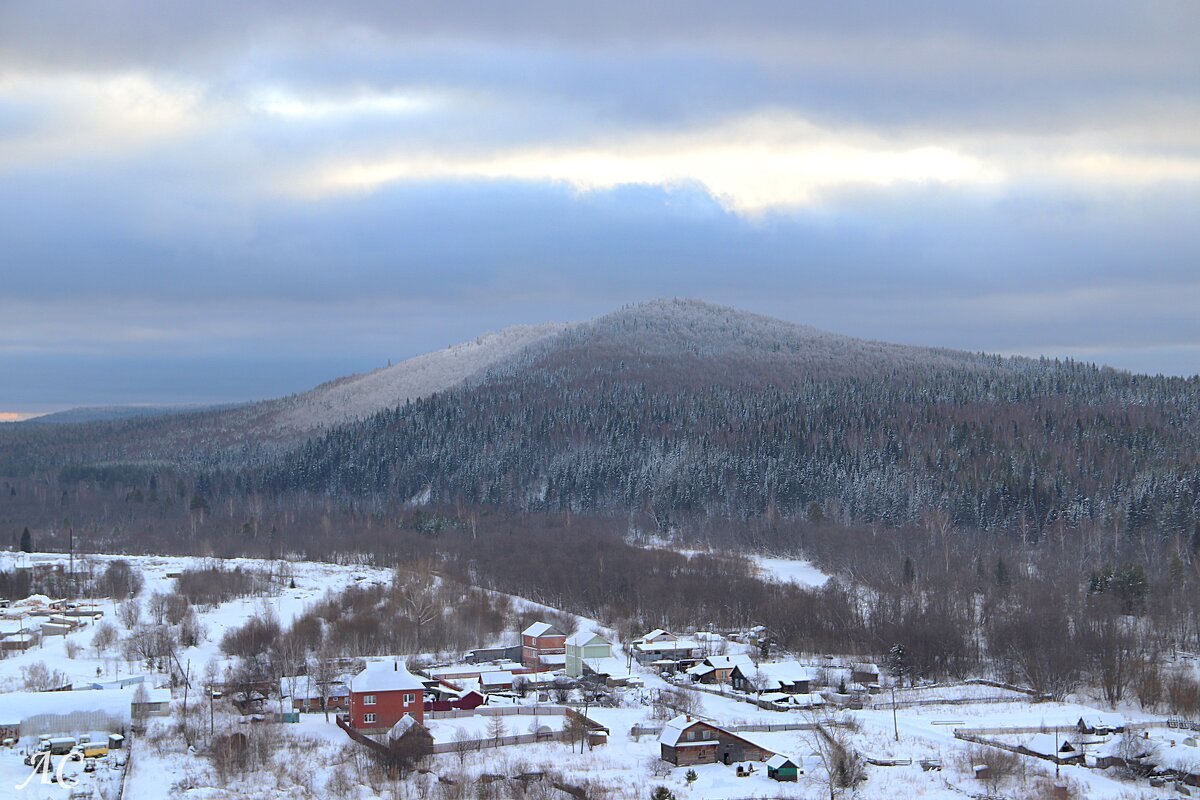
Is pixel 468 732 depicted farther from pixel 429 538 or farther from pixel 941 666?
pixel 429 538

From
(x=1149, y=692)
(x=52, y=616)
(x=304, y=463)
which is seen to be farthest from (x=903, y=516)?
(x=304, y=463)

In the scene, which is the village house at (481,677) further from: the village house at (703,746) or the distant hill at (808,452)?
the distant hill at (808,452)

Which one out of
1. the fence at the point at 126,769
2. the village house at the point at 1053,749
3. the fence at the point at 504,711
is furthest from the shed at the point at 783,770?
the fence at the point at 126,769

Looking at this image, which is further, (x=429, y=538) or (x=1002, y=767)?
(x=429, y=538)

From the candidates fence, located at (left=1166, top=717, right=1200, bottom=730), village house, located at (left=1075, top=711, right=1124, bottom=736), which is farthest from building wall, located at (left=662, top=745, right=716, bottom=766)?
fence, located at (left=1166, top=717, right=1200, bottom=730)

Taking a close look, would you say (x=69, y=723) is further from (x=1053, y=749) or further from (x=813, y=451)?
(x=813, y=451)
